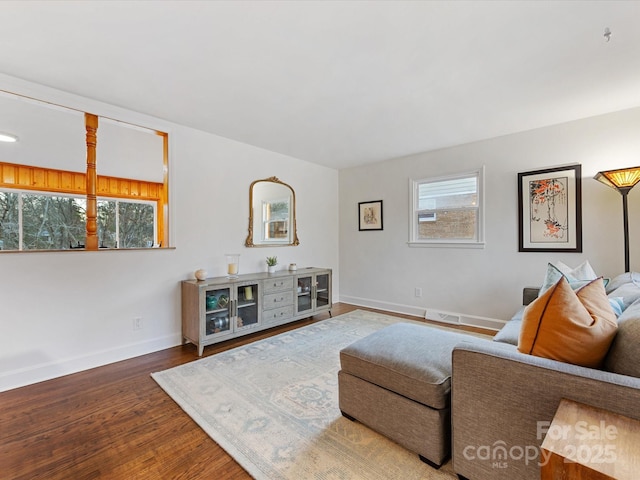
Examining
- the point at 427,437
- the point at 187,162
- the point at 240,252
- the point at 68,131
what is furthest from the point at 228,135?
the point at 427,437

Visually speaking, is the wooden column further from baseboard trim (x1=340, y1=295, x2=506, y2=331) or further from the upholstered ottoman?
baseboard trim (x1=340, y1=295, x2=506, y2=331)

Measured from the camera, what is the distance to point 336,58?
1.98m

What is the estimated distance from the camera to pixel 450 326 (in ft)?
12.2

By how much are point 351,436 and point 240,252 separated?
8.43 feet

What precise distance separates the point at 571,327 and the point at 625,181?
7.63 feet

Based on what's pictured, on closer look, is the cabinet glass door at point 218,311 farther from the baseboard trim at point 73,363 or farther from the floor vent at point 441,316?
the floor vent at point 441,316

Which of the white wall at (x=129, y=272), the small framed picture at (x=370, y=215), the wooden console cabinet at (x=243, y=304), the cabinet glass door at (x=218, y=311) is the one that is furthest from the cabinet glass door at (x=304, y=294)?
the small framed picture at (x=370, y=215)

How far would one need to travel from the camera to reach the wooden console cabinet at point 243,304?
2900 millimetres

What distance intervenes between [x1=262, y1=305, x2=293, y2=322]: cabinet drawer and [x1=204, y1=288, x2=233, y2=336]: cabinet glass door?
457 mm

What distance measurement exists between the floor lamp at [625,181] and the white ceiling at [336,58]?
0.67 meters

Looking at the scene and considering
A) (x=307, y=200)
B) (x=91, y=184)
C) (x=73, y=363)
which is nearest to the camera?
(x=73, y=363)

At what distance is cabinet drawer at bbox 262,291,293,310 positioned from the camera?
344cm

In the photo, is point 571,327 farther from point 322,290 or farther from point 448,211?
point 322,290

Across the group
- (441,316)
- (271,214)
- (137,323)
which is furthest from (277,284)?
(441,316)
